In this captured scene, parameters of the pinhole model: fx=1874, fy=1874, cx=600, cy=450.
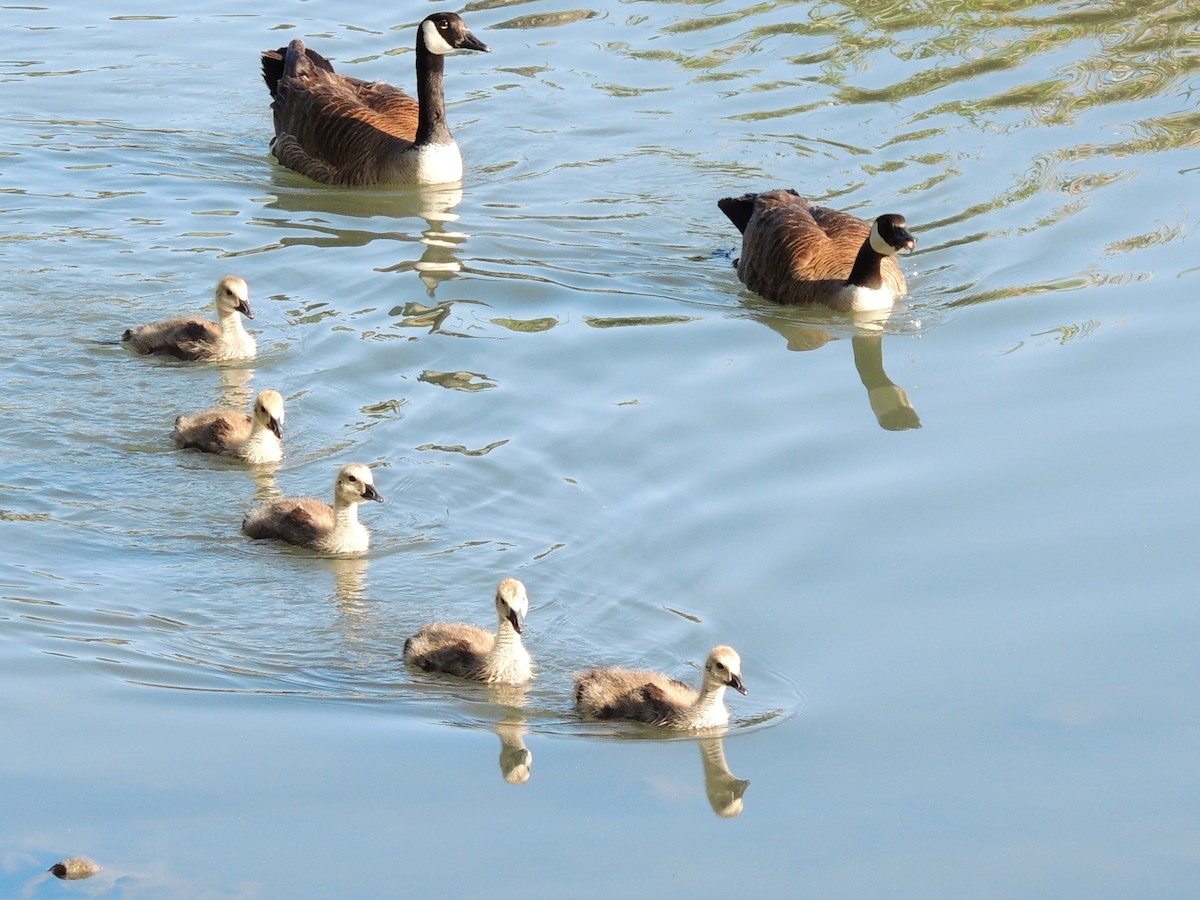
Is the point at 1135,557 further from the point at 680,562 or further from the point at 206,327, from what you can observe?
the point at 206,327

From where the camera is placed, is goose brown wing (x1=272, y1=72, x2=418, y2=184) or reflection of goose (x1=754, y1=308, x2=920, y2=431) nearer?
reflection of goose (x1=754, y1=308, x2=920, y2=431)

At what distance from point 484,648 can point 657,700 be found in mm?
960

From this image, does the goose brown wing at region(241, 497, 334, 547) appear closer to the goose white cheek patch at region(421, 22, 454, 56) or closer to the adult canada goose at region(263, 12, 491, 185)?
the adult canada goose at region(263, 12, 491, 185)

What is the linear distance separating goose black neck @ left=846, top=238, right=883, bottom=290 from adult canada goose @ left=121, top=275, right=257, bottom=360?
445 cm

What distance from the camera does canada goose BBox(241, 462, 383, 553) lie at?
33.0 feet

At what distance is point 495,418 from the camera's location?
38.3ft

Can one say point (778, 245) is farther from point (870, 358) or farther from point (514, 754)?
point (514, 754)

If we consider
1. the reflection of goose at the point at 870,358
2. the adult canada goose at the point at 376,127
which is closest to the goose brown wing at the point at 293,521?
the reflection of goose at the point at 870,358

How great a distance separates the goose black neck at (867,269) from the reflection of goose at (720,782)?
6.09 meters

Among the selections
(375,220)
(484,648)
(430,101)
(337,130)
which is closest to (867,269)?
(375,220)

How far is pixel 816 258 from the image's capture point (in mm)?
14266

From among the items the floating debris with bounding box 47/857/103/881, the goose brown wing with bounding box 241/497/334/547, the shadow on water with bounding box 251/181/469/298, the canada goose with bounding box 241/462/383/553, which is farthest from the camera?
the shadow on water with bounding box 251/181/469/298

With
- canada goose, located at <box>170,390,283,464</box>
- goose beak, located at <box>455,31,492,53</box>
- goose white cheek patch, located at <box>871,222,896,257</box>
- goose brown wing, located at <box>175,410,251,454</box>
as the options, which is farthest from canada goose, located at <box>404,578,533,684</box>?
goose beak, located at <box>455,31,492,53</box>

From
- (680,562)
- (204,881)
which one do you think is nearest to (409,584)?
(680,562)
